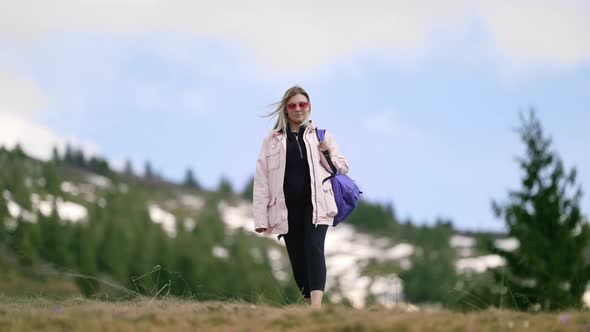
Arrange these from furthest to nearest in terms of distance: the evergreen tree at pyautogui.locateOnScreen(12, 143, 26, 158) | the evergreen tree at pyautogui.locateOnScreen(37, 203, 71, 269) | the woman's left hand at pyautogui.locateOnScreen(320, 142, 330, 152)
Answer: the evergreen tree at pyautogui.locateOnScreen(12, 143, 26, 158) < the evergreen tree at pyautogui.locateOnScreen(37, 203, 71, 269) < the woman's left hand at pyautogui.locateOnScreen(320, 142, 330, 152)

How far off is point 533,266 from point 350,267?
166268mm

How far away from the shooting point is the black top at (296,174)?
8.70m

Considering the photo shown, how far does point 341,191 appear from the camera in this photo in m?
9.02

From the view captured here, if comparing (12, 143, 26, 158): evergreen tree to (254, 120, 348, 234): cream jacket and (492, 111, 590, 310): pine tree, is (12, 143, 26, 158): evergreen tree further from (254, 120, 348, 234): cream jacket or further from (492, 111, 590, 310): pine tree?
(254, 120, 348, 234): cream jacket

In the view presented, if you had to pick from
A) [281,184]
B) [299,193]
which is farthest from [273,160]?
[299,193]

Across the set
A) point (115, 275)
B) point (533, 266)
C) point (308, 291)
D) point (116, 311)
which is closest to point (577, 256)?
point (533, 266)

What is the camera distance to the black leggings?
863 cm

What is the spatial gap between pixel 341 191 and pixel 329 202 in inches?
14.2

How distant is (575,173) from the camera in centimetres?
3322

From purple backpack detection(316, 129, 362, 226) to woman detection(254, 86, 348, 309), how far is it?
6cm

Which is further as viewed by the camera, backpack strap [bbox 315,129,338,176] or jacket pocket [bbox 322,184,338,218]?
backpack strap [bbox 315,129,338,176]

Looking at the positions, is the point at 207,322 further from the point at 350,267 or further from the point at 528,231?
the point at 350,267

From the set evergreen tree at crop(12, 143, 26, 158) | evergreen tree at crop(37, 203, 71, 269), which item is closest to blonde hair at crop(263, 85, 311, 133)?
evergreen tree at crop(37, 203, 71, 269)

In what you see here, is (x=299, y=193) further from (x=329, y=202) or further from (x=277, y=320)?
(x=277, y=320)
